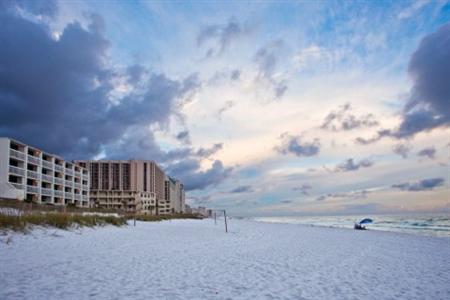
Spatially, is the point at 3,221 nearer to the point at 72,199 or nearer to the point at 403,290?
the point at 403,290

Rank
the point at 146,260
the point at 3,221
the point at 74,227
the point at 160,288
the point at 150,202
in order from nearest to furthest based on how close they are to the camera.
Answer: the point at 160,288, the point at 146,260, the point at 3,221, the point at 74,227, the point at 150,202

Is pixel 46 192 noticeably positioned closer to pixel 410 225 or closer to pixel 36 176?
pixel 36 176

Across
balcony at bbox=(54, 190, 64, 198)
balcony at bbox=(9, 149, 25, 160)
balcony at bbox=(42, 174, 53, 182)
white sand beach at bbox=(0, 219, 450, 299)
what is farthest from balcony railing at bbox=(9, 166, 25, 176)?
white sand beach at bbox=(0, 219, 450, 299)

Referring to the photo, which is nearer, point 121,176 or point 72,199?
point 72,199

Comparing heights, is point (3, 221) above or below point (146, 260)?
above

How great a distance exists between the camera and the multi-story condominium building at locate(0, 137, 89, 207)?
44.1 metres

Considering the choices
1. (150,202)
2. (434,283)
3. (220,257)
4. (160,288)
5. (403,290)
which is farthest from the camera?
(150,202)

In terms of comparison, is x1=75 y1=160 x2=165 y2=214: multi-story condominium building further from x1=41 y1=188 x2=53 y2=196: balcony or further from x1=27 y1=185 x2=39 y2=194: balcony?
x1=27 y1=185 x2=39 y2=194: balcony

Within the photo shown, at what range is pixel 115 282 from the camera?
696cm

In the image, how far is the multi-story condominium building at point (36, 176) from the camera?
44.1 m

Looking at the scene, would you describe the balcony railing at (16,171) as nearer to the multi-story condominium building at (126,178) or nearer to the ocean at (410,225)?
the ocean at (410,225)

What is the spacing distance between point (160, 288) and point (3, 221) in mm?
9869

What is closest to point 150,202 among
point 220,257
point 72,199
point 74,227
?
point 72,199

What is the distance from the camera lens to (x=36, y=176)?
167ft
